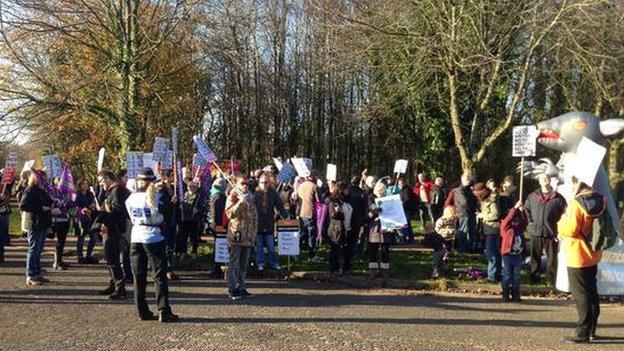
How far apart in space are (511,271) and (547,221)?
138 centimetres

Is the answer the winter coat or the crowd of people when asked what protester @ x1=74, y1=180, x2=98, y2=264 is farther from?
the winter coat

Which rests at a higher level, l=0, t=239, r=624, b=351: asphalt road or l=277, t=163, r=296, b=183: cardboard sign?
l=277, t=163, r=296, b=183: cardboard sign

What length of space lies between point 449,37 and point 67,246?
11988 mm

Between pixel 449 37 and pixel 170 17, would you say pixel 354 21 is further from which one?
pixel 170 17

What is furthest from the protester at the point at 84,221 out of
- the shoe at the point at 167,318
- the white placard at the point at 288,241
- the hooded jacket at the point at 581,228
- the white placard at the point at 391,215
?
the hooded jacket at the point at 581,228

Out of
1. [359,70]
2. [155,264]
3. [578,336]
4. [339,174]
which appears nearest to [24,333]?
[155,264]

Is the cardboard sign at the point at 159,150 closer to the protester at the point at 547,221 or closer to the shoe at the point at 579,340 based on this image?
the protester at the point at 547,221

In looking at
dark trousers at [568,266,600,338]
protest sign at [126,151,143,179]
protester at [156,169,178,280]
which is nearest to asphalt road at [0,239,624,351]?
dark trousers at [568,266,600,338]

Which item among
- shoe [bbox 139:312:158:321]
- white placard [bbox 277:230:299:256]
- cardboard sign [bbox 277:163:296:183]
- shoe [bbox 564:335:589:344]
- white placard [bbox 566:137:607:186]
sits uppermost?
cardboard sign [bbox 277:163:296:183]

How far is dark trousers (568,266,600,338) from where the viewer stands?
7887mm

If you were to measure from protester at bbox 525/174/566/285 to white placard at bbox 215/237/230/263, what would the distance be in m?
5.36

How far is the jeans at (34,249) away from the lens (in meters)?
11.0

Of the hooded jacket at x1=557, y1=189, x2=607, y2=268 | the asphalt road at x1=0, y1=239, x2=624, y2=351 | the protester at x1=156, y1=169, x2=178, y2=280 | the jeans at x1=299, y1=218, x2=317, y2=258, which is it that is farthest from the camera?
the jeans at x1=299, y1=218, x2=317, y2=258

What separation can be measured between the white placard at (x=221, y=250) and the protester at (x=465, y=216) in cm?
593
